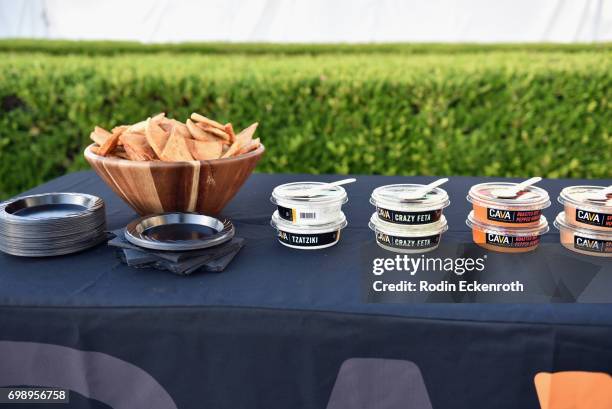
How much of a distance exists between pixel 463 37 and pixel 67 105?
673 centimetres

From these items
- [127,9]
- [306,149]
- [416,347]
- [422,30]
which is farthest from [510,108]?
[127,9]

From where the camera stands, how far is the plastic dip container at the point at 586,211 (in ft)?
3.59

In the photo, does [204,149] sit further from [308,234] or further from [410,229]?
[410,229]

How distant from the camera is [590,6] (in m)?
8.30

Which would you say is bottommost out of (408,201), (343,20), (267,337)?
(267,337)

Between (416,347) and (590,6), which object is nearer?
(416,347)

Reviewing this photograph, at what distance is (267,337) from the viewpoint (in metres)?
0.99

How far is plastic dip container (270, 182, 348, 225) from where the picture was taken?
3.79ft

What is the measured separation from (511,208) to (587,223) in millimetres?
161

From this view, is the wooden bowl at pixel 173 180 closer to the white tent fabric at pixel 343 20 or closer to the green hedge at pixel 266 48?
the green hedge at pixel 266 48

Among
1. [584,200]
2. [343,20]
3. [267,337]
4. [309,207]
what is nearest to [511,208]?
[584,200]

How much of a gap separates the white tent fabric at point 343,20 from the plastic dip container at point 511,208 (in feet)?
24.8

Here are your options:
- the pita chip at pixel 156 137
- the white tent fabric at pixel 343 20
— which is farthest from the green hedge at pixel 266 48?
the pita chip at pixel 156 137

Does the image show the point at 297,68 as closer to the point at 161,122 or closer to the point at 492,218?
the point at 161,122
